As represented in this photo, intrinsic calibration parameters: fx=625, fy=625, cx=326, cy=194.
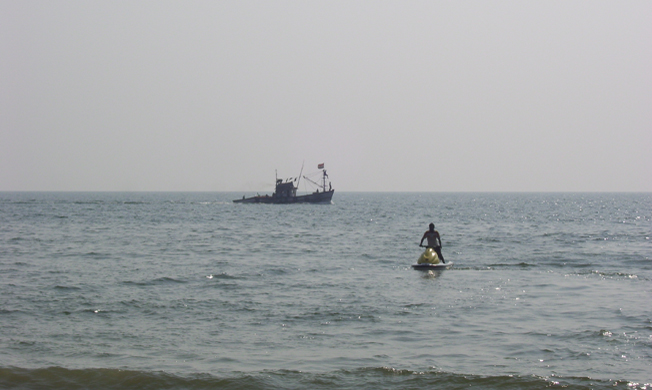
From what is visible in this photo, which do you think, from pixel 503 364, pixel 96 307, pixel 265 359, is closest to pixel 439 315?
pixel 503 364

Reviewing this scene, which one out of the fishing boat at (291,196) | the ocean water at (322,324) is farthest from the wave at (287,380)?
the fishing boat at (291,196)

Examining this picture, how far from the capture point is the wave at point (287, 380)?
10531 millimetres

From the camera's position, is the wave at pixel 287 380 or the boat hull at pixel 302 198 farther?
the boat hull at pixel 302 198

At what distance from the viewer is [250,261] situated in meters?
29.7

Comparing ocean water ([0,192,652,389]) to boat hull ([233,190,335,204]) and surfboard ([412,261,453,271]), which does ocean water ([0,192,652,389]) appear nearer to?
surfboard ([412,261,453,271])

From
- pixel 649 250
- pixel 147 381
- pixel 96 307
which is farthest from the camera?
pixel 649 250

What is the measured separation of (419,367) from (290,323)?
4.55 meters

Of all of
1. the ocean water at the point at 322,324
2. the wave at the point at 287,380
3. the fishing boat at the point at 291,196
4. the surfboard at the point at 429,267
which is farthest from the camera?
the fishing boat at the point at 291,196

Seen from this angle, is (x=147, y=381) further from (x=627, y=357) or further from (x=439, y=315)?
(x=627, y=357)

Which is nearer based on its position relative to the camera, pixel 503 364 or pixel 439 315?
pixel 503 364

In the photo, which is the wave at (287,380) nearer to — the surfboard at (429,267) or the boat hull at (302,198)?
the surfboard at (429,267)

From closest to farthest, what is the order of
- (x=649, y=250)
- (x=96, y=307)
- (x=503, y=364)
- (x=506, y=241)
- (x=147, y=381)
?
(x=147, y=381)
(x=503, y=364)
(x=96, y=307)
(x=649, y=250)
(x=506, y=241)

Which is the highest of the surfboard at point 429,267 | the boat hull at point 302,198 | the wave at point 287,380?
the boat hull at point 302,198

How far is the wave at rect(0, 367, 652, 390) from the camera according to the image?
415 inches
